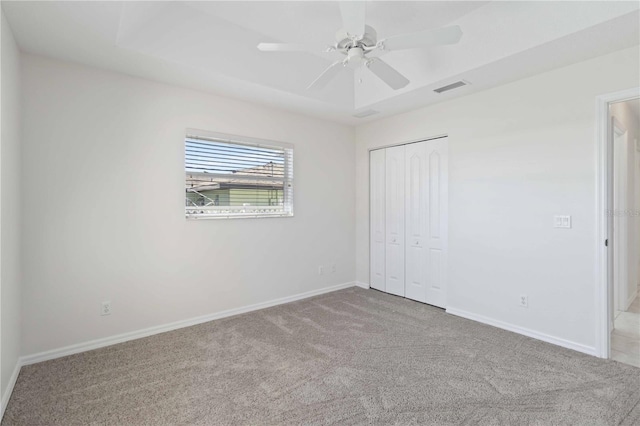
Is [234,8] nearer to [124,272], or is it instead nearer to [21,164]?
[21,164]

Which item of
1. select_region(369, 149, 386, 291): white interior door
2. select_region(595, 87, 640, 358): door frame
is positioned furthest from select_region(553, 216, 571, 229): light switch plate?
select_region(369, 149, 386, 291): white interior door

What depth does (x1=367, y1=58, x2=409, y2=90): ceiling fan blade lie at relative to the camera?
94.3 inches

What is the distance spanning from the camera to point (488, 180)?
3338 millimetres

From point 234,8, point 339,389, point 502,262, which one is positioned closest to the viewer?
point 339,389

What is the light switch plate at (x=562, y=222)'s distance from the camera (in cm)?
279

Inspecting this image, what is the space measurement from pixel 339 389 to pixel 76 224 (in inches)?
99.4

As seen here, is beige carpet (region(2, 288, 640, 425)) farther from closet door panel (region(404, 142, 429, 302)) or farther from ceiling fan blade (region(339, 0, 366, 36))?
ceiling fan blade (region(339, 0, 366, 36))

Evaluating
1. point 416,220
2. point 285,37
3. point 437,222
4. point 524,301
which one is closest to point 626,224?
point 524,301

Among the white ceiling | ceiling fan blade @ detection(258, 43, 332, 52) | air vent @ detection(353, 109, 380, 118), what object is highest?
the white ceiling

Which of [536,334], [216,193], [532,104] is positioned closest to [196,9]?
[216,193]

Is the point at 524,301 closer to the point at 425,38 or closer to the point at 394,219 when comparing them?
the point at 394,219

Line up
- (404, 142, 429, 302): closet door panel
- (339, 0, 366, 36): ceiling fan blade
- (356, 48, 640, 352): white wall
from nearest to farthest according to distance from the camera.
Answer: (339, 0, 366, 36): ceiling fan blade < (356, 48, 640, 352): white wall < (404, 142, 429, 302): closet door panel

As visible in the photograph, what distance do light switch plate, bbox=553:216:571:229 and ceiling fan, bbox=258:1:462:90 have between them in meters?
1.88

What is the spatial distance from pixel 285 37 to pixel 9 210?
103 inches
